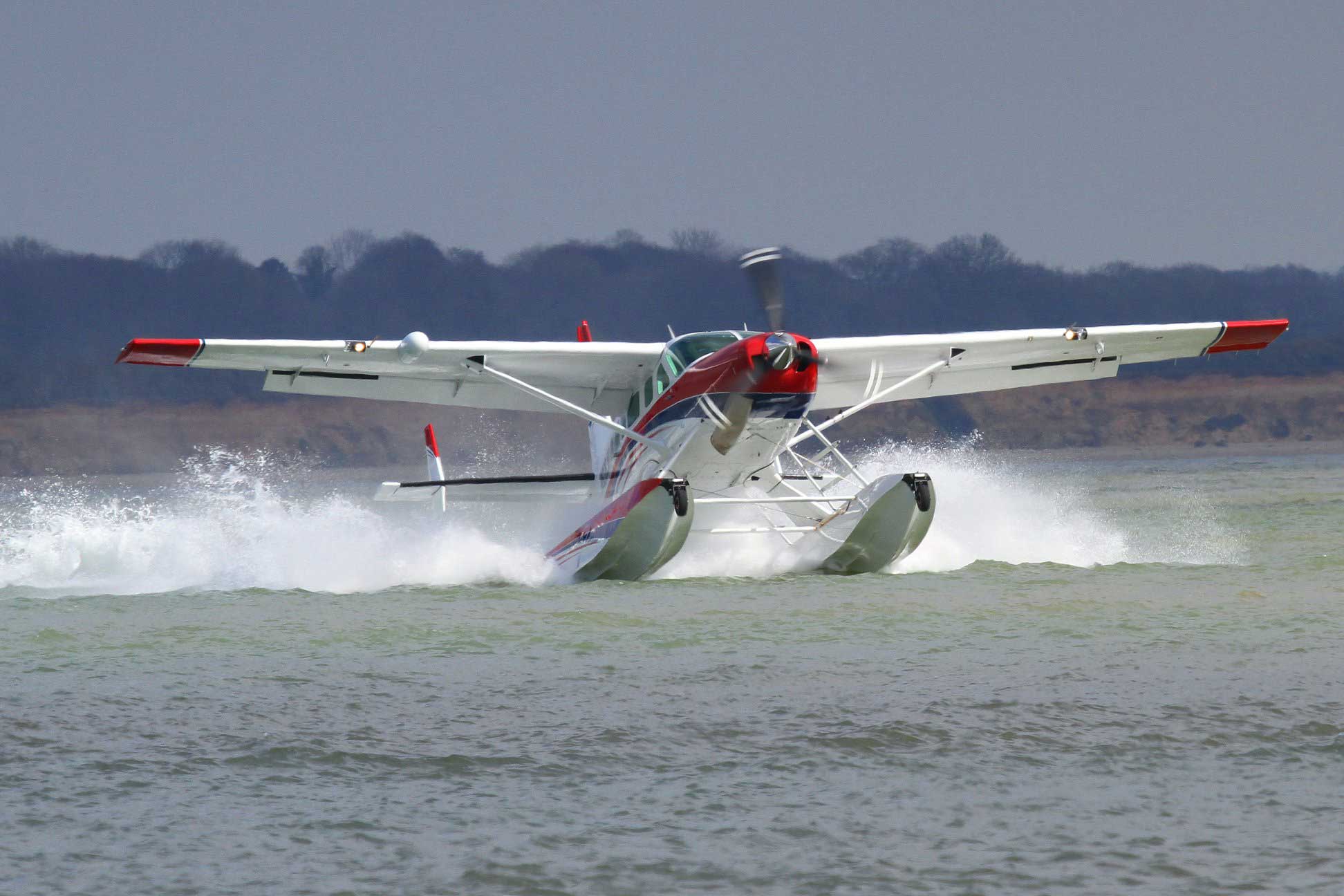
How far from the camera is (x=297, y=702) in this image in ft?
23.3

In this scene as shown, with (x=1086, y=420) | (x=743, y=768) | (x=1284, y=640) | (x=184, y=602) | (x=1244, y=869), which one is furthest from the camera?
(x=1086, y=420)

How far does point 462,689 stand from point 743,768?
7.84ft

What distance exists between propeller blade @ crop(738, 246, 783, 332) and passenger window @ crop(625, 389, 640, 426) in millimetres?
1990

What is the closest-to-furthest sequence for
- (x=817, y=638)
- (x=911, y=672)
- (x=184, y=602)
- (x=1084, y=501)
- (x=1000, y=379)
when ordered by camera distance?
(x=911, y=672) < (x=817, y=638) < (x=184, y=602) < (x=1000, y=379) < (x=1084, y=501)

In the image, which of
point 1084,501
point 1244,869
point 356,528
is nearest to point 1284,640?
point 1244,869

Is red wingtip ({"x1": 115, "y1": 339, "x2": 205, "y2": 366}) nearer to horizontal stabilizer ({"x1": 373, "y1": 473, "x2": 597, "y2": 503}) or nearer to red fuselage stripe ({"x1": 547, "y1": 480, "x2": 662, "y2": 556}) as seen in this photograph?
horizontal stabilizer ({"x1": 373, "y1": 473, "x2": 597, "y2": 503})

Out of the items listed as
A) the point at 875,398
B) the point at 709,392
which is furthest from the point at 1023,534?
the point at 709,392

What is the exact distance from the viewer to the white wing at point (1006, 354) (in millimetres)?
14516

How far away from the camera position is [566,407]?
46.5ft

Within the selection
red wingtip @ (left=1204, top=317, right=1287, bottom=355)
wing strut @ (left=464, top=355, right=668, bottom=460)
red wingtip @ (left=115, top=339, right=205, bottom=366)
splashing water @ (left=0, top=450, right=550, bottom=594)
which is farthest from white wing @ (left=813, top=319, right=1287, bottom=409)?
red wingtip @ (left=115, top=339, right=205, bottom=366)

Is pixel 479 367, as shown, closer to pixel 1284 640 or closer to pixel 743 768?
pixel 1284 640

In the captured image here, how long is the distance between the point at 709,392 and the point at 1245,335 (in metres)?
7.58

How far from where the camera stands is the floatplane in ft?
39.5

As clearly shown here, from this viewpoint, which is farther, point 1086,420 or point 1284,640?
point 1086,420
